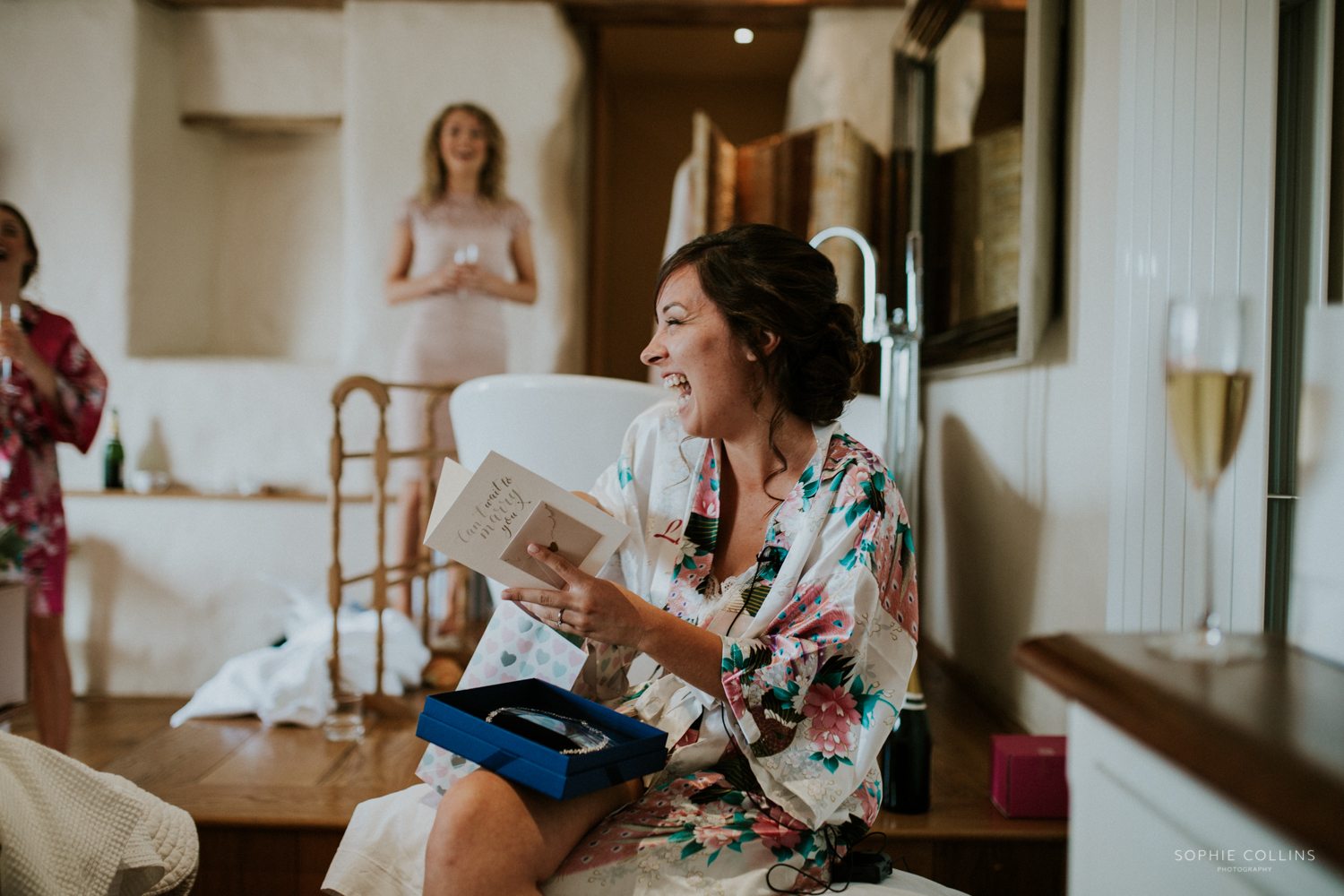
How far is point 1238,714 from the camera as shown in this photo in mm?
460

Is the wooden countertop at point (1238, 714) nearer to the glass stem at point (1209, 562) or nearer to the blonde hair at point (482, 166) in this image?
the glass stem at point (1209, 562)

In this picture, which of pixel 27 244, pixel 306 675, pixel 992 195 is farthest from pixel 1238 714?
pixel 27 244

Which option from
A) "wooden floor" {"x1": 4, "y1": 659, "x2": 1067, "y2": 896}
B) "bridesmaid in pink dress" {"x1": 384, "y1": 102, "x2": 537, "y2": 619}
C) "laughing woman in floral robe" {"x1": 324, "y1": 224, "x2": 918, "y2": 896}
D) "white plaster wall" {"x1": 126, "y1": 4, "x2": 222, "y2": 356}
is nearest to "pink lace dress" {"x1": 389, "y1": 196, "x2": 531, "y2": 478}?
"bridesmaid in pink dress" {"x1": 384, "y1": 102, "x2": 537, "y2": 619}

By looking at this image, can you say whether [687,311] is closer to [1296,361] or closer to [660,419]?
[660,419]

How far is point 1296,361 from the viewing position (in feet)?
4.54

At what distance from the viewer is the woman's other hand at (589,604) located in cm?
105

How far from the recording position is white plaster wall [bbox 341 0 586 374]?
3520 millimetres

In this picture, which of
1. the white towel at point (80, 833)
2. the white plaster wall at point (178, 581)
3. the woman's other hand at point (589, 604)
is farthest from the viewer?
the white plaster wall at point (178, 581)

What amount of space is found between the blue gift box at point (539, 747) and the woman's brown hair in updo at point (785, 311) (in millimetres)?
463

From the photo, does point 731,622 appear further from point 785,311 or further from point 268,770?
point 268,770

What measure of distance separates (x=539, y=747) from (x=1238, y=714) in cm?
71

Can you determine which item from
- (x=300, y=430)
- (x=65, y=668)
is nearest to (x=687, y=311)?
(x=65, y=668)

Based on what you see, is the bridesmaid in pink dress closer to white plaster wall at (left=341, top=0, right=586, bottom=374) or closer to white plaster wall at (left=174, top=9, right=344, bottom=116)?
white plaster wall at (left=341, top=0, right=586, bottom=374)

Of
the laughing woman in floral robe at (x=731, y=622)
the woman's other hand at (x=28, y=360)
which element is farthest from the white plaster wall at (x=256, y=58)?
the laughing woman in floral robe at (x=731, y=622)
